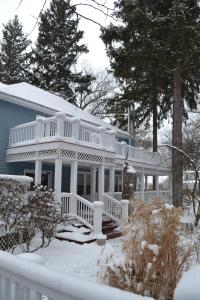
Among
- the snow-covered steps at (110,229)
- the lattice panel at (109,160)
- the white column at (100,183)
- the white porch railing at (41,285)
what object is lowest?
the snow-covered steps at (110,229)

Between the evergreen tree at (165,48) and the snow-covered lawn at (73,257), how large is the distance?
346 inches

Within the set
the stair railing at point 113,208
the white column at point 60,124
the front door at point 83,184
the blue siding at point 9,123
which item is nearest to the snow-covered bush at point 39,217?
the white column at point 60,124

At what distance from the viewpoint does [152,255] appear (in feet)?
18.5

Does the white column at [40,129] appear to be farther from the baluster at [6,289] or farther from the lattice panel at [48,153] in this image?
the baluster at [6,289]

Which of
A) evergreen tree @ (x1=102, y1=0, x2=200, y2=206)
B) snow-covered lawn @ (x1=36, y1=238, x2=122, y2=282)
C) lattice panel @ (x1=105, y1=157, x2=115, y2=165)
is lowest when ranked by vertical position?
snow-covered lawn @ (x1=36, y1=238, x2=122, y2=282)

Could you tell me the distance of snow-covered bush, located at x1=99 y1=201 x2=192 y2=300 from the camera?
18.0 feet

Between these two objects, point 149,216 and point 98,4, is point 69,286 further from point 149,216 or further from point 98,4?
point 149,216

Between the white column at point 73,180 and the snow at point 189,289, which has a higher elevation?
the white column at point 73,180

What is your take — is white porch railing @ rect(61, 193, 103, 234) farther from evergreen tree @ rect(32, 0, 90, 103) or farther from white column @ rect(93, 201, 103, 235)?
evergreen tree @ rect(32, 0, 90, 103)

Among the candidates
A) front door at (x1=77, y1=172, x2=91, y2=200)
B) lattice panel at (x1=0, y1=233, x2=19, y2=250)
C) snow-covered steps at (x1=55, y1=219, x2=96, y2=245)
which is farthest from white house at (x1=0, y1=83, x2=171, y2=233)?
lattice panel at (x1=0, y1=233, x2=19, y2=250)

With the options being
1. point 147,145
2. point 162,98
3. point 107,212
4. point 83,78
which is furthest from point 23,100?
point 147,145

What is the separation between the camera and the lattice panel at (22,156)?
16159 millimetres

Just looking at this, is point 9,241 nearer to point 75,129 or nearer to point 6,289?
point 75,129

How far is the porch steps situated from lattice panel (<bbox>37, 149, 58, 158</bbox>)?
2689 millimetres
